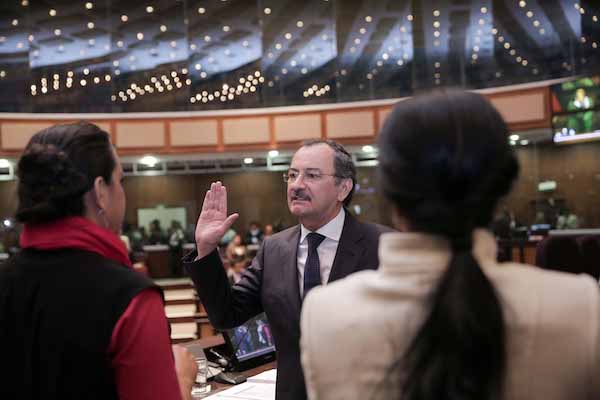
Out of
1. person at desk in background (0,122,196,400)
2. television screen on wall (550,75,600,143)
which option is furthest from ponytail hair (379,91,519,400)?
television screen on wall (550,75,600,143)

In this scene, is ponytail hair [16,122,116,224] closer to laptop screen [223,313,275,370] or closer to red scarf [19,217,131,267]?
red scarf [19,217,131,267]

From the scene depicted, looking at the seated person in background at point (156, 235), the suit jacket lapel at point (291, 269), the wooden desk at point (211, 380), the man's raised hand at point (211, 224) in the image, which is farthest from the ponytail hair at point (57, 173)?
the seated person in background at point (156, 235)

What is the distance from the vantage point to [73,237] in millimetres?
1189

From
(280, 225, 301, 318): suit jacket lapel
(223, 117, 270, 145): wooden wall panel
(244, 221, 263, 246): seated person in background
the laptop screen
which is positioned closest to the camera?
(280, 225, 301, 318): suit jacket lapel

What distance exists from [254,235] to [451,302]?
395 inches

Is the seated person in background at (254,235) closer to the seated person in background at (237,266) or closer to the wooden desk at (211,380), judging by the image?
the seated person in background at (237,266)

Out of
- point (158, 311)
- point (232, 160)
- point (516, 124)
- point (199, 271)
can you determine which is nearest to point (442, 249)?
point (158, 311)

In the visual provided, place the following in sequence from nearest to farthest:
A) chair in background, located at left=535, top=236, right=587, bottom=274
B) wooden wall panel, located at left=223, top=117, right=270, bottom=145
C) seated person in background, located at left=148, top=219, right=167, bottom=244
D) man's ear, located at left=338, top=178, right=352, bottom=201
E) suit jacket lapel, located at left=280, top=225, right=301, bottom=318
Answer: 1. suit jacket lapel, located at left=280, top=225, right=301, bottom=318
2. man's ear, located at left=338, top=178, right=352, bottom=201
3. chair in background, located at left=535, top=236, right=587, bottom=274
4. wooden wall panel, located at left=223, top=117, right=270, bottom=145
5. seated person in background, located at left=148, top=219, right=167, bottom=244

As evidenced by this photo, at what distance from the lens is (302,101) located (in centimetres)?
1029

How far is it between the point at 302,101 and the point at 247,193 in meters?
2.26

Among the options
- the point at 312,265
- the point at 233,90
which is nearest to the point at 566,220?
the point at 233,90

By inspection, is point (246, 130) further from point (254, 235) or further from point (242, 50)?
point (254, 235)

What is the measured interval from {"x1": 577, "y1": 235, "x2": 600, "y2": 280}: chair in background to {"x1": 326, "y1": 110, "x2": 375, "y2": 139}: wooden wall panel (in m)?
5.62

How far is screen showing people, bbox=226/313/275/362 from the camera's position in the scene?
2.62m
